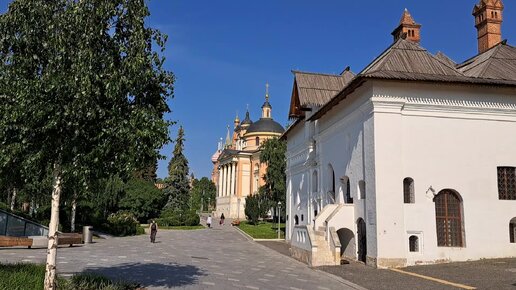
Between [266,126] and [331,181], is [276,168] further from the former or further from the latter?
[266,126]

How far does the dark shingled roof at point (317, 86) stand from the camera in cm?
2790

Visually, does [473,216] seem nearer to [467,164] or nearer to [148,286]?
[467,164]

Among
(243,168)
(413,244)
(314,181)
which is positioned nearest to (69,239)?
(314,181)

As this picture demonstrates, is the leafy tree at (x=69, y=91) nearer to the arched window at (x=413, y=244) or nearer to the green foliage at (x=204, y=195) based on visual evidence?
the arched window at (x=413, y=244)

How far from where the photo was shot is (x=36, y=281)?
945cm

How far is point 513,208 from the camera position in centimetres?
1897

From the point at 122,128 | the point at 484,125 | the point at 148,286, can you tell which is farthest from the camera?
the point at 484,125

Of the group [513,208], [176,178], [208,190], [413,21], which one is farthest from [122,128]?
[208,190]

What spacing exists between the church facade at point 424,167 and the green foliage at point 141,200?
33.6 meters

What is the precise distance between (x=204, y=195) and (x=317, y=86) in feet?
321

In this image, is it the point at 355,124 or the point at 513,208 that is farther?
the point at 355,124

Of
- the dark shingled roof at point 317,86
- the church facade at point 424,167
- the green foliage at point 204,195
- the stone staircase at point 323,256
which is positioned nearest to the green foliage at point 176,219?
the dark shingled roof at point 317,86

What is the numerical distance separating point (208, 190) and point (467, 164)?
356 ft

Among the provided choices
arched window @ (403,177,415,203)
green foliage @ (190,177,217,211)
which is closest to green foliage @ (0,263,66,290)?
arched window @ (403,177,415,203)
